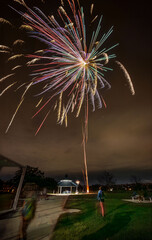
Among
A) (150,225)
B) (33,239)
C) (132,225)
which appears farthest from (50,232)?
(150,225)

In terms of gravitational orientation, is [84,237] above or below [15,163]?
below

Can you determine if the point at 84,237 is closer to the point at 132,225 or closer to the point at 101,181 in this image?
the point at 132,225

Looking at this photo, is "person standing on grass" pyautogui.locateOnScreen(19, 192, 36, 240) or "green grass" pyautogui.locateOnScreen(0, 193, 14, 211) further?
"green grass" pyautogui.locateOnScreen(0, 193, 14, 211)

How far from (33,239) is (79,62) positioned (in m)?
11.8

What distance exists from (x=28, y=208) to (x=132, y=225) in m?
5.47

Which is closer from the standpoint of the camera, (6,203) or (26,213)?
(26,213)

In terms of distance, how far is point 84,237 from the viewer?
5.79 metres

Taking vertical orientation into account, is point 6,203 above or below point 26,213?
below

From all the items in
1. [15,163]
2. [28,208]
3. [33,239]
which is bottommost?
[33,239]

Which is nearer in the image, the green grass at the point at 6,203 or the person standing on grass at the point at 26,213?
the person standing on grass at the point at 26,213

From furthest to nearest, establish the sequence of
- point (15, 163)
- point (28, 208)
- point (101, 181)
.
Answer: point (101, 181) < point (15, 163) < point (28, 208)

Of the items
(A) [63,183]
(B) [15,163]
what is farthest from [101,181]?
(B) [15,163]

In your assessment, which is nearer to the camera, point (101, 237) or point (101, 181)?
point (101, 237)

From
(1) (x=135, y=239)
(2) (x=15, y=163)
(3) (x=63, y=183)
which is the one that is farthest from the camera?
(3) (x=63, y=183)
